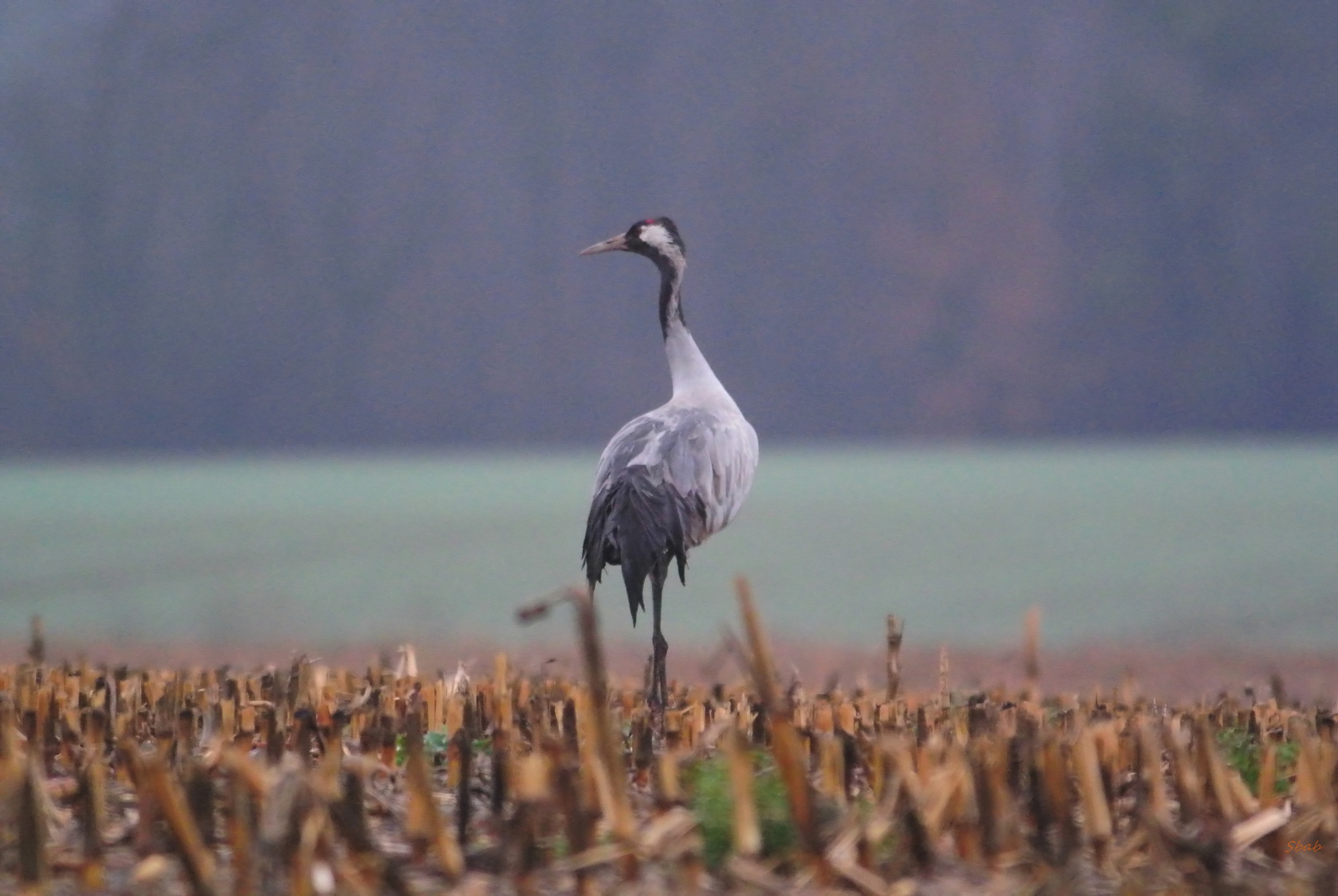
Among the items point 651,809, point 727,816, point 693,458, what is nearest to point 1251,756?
point 651,809

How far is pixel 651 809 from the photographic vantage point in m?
3.91

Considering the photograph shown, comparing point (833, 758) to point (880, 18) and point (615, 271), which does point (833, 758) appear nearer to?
point (615, 271)

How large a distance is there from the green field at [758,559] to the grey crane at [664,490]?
1.15 metres

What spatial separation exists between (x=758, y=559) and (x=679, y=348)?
1024 inches

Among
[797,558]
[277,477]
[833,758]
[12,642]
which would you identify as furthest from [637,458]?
[277,477]

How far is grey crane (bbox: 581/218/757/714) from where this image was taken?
634 cm

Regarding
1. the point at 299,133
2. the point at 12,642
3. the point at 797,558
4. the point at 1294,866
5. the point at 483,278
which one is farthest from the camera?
the point at 299,133

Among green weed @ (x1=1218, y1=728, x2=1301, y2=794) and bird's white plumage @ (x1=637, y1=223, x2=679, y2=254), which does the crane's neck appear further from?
green weed @ (x1=1218, y1=728, x2=1301, y2=794)

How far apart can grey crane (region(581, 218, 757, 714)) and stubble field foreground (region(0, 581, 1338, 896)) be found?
1683mm

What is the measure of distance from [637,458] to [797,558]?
85.5 feet

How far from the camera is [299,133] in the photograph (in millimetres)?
113125

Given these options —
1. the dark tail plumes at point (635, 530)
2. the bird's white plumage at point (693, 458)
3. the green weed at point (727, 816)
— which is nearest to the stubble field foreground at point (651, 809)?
the green weed at point (727, 816)

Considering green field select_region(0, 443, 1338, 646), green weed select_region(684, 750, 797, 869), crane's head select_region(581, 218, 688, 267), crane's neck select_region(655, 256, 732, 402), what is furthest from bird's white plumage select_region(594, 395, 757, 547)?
green weed select_region(684, 750, 797, 869)

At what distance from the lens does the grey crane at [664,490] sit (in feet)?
20.8
